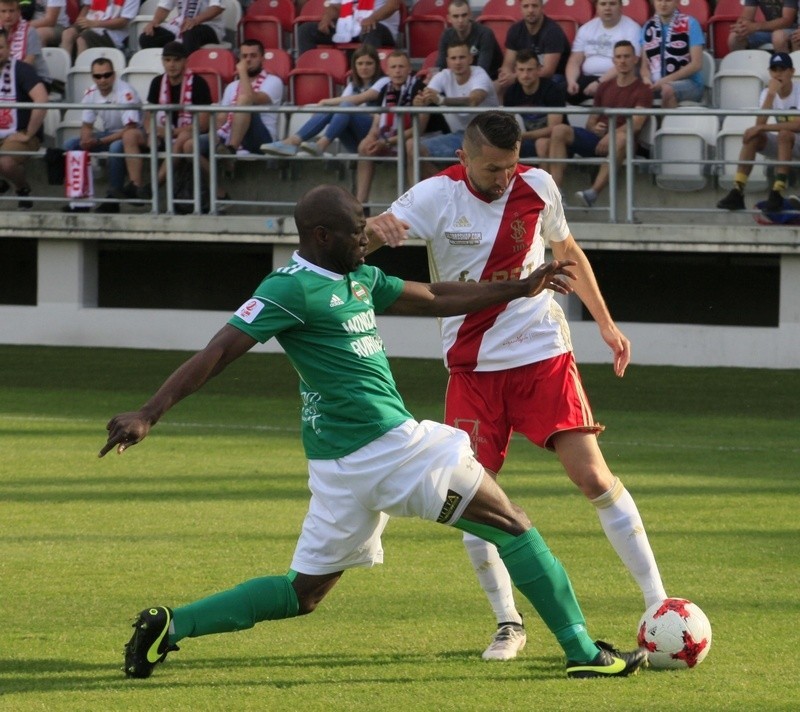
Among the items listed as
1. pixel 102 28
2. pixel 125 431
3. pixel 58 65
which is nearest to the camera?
pixel 125 431

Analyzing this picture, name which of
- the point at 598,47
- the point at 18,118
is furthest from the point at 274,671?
Answer: the point at 18,118

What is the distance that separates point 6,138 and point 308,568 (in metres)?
14.0

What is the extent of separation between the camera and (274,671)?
534 cm

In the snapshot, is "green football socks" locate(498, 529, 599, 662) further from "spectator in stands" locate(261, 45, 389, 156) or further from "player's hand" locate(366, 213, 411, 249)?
"spectator in stands" locate(261, 45, 389, 156)

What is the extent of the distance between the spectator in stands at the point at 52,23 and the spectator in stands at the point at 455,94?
21.4 feet

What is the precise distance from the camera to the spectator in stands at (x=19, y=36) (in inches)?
732

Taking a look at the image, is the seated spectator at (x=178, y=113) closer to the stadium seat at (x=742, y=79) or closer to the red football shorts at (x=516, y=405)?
the stadium seat at (x=742, y=79)

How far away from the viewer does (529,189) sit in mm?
5969

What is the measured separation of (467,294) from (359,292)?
1.54 ft

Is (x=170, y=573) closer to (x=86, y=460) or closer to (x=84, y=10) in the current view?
(x=86, y=460)

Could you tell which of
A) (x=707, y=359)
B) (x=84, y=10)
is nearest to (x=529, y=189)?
(x=707, y=359)

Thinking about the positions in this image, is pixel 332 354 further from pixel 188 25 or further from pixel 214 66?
pixel 188 25

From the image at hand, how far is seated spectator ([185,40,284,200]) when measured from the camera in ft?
55.6

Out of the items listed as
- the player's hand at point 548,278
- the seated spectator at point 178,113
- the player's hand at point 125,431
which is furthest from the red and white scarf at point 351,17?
the player's hand at point 125,431
